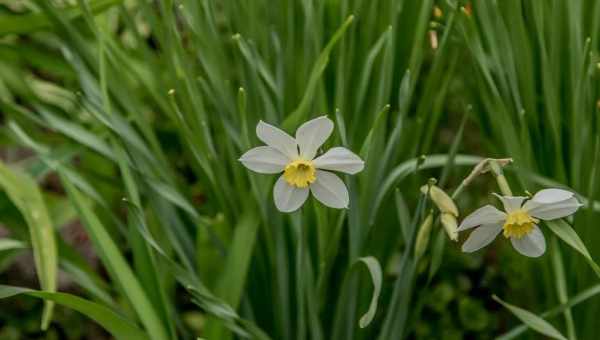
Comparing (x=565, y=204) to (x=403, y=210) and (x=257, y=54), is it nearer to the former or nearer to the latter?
(x=403, y=210)

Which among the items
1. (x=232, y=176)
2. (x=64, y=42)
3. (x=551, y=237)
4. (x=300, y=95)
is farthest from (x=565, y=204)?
(x=64, y=42)

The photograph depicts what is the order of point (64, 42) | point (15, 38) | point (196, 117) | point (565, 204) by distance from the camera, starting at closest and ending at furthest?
point (565, 204)
point (196, 117)
point (64, 42)
point (15, 38)

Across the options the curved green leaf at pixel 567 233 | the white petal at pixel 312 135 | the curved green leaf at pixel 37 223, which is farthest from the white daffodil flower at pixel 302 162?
the curved green leaf at pixel 37 223

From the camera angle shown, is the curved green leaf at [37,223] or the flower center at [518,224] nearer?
the flower center at [518,224]

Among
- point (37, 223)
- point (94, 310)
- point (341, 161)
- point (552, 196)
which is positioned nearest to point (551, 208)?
point (552, 196)

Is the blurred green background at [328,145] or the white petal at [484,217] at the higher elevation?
the blurred green background at [328,145]

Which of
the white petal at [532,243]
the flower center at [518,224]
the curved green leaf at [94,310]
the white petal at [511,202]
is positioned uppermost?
the curved green leaf at [94,310]

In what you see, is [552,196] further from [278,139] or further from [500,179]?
[278,139]

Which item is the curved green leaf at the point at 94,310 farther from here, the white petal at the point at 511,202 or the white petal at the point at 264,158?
the white petal at the point at 511,202
